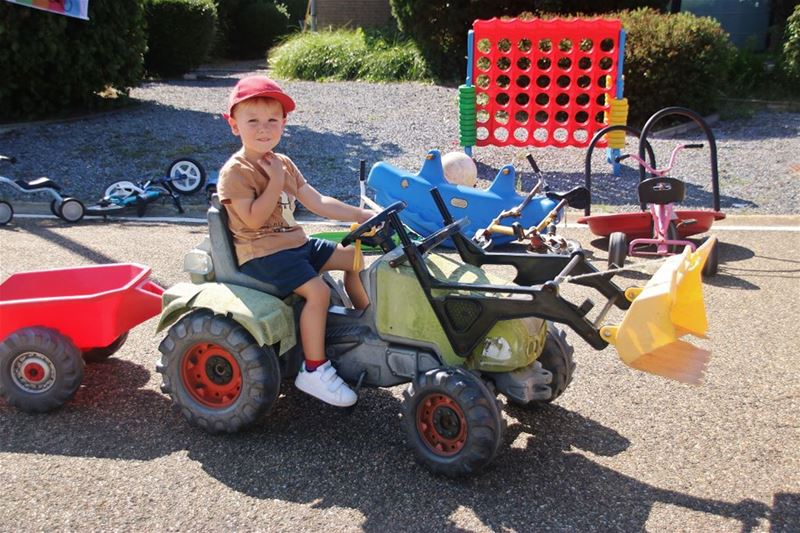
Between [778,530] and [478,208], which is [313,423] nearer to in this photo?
[778,530]

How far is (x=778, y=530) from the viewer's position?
290 cm

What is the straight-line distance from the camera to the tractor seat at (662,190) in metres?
5.88

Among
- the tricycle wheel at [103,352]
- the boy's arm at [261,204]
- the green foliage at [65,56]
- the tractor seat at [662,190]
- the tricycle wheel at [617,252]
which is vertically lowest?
the tricycle wheel at [103,352]

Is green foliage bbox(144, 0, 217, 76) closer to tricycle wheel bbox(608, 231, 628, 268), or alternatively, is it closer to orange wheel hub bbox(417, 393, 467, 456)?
tricycle wheel bbox(608, 231, 628, 268)

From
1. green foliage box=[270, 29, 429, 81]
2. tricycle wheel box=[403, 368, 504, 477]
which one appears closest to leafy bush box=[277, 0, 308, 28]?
green foliage box=[270, 29, 429, 81]

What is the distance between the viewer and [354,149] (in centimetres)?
1037

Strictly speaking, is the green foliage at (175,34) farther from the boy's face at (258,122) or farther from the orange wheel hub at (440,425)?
the orange wheel hub at (440,425)

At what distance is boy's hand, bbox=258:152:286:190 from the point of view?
11.3 feet

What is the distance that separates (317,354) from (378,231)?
582 millimetres

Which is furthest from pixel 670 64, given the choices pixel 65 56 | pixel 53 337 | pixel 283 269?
pixel 53 337

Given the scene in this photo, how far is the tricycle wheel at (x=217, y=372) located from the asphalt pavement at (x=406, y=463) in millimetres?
132

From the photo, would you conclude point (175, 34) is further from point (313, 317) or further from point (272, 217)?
point (313, 317)

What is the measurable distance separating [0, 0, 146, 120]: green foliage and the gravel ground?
1.65 ft

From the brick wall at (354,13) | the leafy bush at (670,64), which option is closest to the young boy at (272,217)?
the leafy bush at (670,64)
